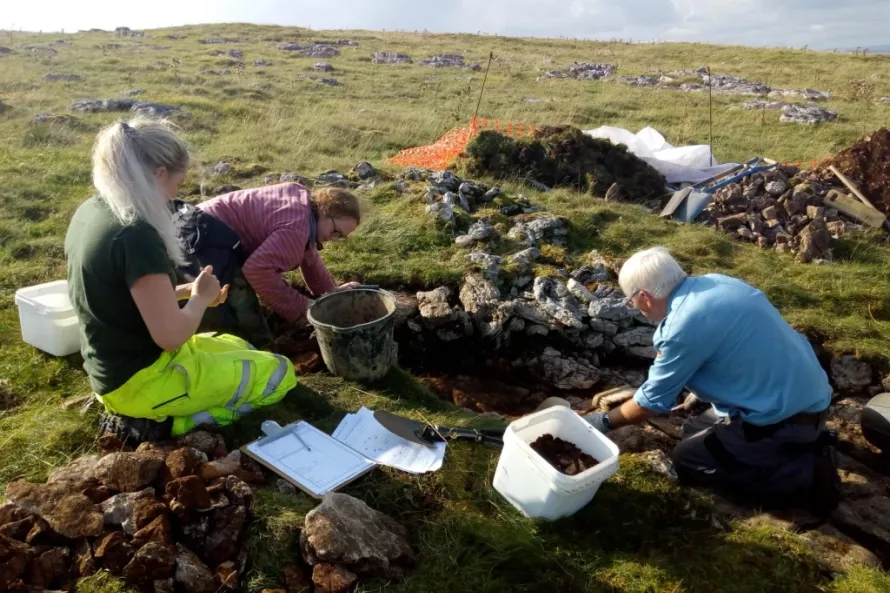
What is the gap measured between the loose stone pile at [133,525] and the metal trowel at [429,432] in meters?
0.90

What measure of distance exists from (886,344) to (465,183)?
4.16m

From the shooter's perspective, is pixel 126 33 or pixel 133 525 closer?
pixel 133 525

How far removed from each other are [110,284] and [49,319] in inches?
57.5

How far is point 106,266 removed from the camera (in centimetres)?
250

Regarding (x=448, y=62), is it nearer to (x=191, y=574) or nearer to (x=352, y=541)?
(x=352, y=541)

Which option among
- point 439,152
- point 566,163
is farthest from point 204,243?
point 439,152

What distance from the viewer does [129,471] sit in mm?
2418

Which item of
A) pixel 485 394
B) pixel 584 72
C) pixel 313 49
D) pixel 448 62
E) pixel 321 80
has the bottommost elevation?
pixel 485 394

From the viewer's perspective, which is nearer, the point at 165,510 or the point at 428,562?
the point at 165,510

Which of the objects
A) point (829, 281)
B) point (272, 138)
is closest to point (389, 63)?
point (272, 138)

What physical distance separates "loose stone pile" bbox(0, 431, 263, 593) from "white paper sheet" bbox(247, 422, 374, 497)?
35 cm

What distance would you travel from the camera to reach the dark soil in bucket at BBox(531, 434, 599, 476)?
2.74 meters

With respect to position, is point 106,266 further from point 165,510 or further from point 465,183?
point 465,183

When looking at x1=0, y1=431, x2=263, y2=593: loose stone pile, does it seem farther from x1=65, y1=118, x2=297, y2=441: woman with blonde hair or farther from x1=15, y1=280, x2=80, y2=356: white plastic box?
x1=15, y1=280, x2=80, y2=356: white plastic box
